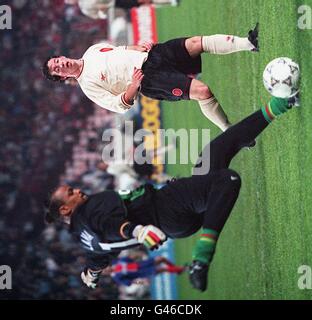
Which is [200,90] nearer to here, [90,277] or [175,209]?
[175,209]

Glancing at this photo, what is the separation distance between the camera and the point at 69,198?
5.03 meters

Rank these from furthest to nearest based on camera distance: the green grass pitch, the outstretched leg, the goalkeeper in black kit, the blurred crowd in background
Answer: the blurred crowd in background → the outstretched leg → the goalkeeper in black kit → the green grass pitch

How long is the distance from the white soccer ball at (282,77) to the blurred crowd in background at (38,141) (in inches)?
53.2

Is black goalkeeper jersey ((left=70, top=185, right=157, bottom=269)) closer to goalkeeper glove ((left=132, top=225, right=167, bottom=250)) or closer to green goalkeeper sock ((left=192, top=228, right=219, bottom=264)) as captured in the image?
goalkeeper glove ((left=132, top=225, right=167, bottom=250))

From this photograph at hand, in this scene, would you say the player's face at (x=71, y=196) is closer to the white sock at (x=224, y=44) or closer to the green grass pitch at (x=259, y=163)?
the green grass pitch at (x=259, y=163)

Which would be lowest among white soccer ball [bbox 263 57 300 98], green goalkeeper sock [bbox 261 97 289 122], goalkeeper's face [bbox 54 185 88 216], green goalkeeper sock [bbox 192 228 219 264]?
green goalkeeper sock [bbox 192 228 219 264]

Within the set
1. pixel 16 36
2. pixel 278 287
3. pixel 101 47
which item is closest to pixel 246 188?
pixel 278 287

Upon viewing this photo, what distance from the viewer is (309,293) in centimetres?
471

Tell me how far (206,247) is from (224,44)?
1448 millimetres

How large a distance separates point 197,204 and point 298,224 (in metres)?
0.70

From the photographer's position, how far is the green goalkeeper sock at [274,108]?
4492 millimetres

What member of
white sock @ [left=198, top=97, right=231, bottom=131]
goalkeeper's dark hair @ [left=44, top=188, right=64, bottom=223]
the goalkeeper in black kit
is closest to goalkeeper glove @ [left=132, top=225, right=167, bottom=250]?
the goalkeeper in black kit

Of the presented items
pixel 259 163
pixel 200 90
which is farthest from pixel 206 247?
pixel 200 90

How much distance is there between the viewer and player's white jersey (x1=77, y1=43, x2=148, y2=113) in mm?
4809
